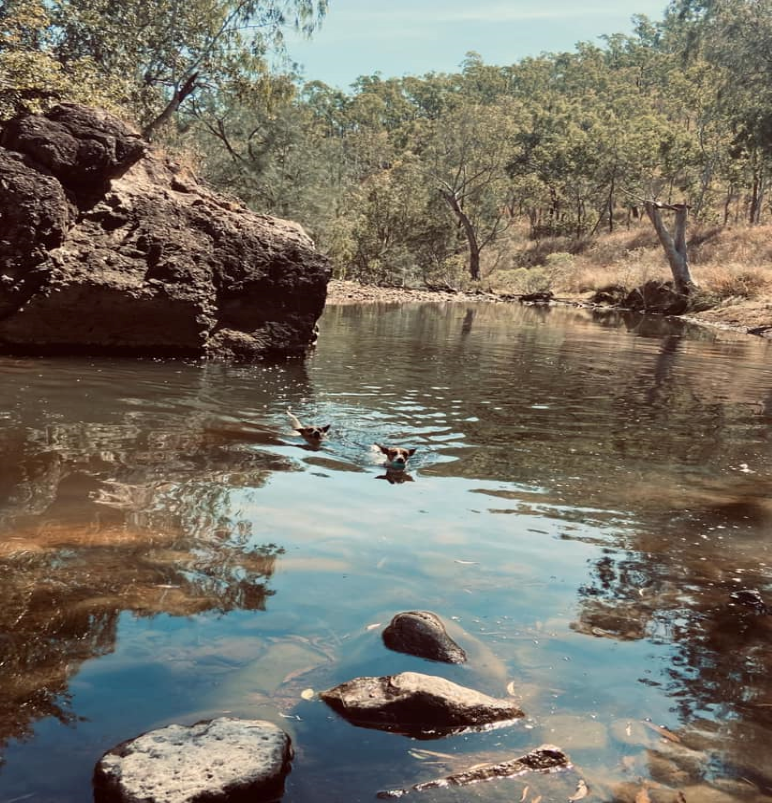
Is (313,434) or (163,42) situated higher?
(163,42)

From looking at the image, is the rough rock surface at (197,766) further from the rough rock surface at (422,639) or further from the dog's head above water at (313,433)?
the dog's head above water at (313,433)

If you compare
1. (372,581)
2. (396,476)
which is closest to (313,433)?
(396,476)

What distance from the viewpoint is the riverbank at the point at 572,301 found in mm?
A: 28234

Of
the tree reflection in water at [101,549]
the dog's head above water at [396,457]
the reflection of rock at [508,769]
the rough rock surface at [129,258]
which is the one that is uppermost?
the rough rock surface at [129,258]

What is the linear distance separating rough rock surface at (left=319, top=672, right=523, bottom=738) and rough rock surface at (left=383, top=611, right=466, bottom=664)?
39cm

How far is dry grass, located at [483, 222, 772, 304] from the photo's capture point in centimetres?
3341

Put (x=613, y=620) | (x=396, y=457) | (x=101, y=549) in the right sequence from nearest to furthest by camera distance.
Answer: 1. (x=613, y=620)
2. (x=101, y=549)
3. (x=396, y=457)

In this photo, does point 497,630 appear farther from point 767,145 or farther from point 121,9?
point 767,145

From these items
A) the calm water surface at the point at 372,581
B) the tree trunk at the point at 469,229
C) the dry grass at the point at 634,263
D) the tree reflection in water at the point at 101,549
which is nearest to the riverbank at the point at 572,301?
the dry grass at the point at 634,263

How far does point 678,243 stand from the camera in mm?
35125

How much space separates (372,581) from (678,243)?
34827 millimetres

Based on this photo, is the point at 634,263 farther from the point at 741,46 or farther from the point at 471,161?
the point at 741,46

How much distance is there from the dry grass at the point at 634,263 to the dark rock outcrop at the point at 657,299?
1.07m

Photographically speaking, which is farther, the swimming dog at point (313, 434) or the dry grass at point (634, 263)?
the dry grass at point (634, 263)
